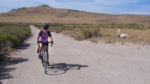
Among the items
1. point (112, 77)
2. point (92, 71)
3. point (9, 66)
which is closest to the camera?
point (112, 77)

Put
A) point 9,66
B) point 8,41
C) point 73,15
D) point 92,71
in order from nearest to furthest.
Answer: point 92,71, point 9,66, point 8,41, point 73,15

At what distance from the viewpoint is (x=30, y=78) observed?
22.1 ft

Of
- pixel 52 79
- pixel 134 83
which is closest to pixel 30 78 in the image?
pixel 52 79

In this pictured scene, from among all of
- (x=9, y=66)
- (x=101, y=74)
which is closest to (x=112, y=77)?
(x=101, y=74)

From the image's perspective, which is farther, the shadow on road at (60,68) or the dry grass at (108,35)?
the dry grass at (108,35)

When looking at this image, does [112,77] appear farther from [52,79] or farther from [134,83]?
[52,79]

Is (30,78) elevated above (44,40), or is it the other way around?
(44,40)

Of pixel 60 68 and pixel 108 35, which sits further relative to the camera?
pixel 108 35

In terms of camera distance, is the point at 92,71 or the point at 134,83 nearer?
the point at 134,83

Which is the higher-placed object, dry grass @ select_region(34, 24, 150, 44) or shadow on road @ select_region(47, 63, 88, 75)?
shadow on road @ select_region(47, 63, 88, 75)

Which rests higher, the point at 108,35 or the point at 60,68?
the point at 60,68

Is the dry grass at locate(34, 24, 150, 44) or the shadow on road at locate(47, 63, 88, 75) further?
the dry grass at locate(34, 24, 150, 44)

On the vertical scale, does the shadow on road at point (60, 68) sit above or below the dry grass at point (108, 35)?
above

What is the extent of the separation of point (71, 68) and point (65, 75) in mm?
1125
